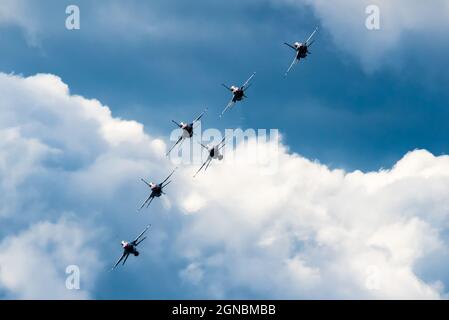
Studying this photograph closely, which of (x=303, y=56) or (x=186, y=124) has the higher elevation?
(x=303, y=56)
